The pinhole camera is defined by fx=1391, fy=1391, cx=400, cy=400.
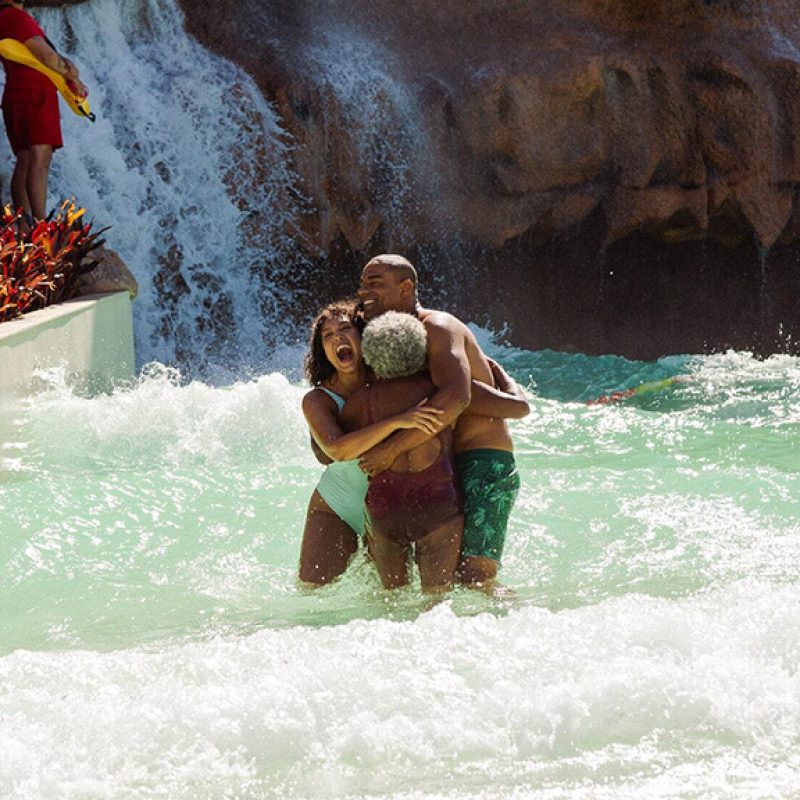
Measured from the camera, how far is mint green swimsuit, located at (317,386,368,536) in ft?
16.3

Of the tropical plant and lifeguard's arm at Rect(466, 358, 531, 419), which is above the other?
the tropical plant

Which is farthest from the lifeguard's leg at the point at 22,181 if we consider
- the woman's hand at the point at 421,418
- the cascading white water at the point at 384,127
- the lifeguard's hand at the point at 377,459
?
the woman's hand at the point at 421,418

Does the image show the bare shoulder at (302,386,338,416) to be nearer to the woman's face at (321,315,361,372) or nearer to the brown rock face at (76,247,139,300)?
the woman's face at (321,315,361,372)

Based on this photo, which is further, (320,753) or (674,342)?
(674,342)

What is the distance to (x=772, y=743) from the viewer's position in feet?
11.6

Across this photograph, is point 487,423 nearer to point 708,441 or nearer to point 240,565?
Result: point 240,565

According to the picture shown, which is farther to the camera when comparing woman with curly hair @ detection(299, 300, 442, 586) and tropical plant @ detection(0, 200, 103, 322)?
tropical plant @ detection(0, 200, 103, 322)

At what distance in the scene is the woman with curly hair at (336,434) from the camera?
4617 mm

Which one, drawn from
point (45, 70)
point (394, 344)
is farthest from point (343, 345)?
point (45, 70)

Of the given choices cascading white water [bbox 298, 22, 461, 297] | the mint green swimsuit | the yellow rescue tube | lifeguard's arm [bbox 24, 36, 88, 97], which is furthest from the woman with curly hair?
cascading white water [bbox 298, 22, 461, 297]

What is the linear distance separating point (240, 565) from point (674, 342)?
9577 millimetres

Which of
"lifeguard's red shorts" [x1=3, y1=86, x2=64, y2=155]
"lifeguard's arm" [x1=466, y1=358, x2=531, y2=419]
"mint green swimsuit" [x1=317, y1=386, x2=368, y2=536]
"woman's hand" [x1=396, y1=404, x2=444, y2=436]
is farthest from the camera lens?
"lifeguard's red shorts" [x1=3, y1=86, x2=64, y2=155]

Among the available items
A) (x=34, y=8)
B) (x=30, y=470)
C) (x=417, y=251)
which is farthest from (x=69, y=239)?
(x=417, y=251)

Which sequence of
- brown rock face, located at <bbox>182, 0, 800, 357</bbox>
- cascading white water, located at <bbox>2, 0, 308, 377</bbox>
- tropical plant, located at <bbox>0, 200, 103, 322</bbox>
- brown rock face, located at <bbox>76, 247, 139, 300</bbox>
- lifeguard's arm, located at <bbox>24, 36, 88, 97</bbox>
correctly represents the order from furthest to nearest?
brown rock face, located at <bbox>182, 0, 800, 357</bbox> < cascading white water, located at <bbox>2, 0, 308, 377</bbox> < lifeguard's arm, located at <bbox>24, 36, 88, 97</bbox> < brown rock face, located at <bbox>76, 247, 139, 300</bbox> < tropical plant, located at <bbox>0, 200, 103, 322</bbox>
